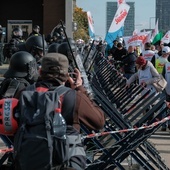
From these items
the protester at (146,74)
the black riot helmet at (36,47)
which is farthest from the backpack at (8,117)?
the protester at (146,74)

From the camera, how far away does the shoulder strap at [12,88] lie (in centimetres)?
491

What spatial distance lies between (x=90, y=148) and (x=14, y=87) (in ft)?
5.21

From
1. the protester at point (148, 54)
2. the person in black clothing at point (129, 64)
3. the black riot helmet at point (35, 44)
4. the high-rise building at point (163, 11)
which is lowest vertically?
the person in black clothing at point (129, 64)

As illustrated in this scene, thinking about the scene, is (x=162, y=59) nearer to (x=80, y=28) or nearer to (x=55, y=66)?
(x=55, y=66)

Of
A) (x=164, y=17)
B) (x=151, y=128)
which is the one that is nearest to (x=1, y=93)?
(x=151, y=128)

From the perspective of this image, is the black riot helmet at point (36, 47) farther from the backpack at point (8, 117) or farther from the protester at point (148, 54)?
the protester at point (148, 54)

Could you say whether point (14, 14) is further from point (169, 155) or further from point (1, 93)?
point (1, 93)

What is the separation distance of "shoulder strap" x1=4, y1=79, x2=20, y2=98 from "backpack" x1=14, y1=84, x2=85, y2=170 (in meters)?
1.00

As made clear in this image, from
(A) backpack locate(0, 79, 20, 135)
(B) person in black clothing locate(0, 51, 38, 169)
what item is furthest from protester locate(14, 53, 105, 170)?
(B) person in black clothing locate(0, 51, 38, 169)

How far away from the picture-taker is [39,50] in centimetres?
784

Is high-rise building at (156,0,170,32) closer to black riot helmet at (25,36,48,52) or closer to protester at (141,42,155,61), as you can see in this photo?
protester at (141,42,155,61)

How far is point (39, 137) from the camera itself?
3777 millimetres

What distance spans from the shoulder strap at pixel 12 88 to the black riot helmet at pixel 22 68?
1.09 ft

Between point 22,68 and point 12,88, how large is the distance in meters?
0.69
